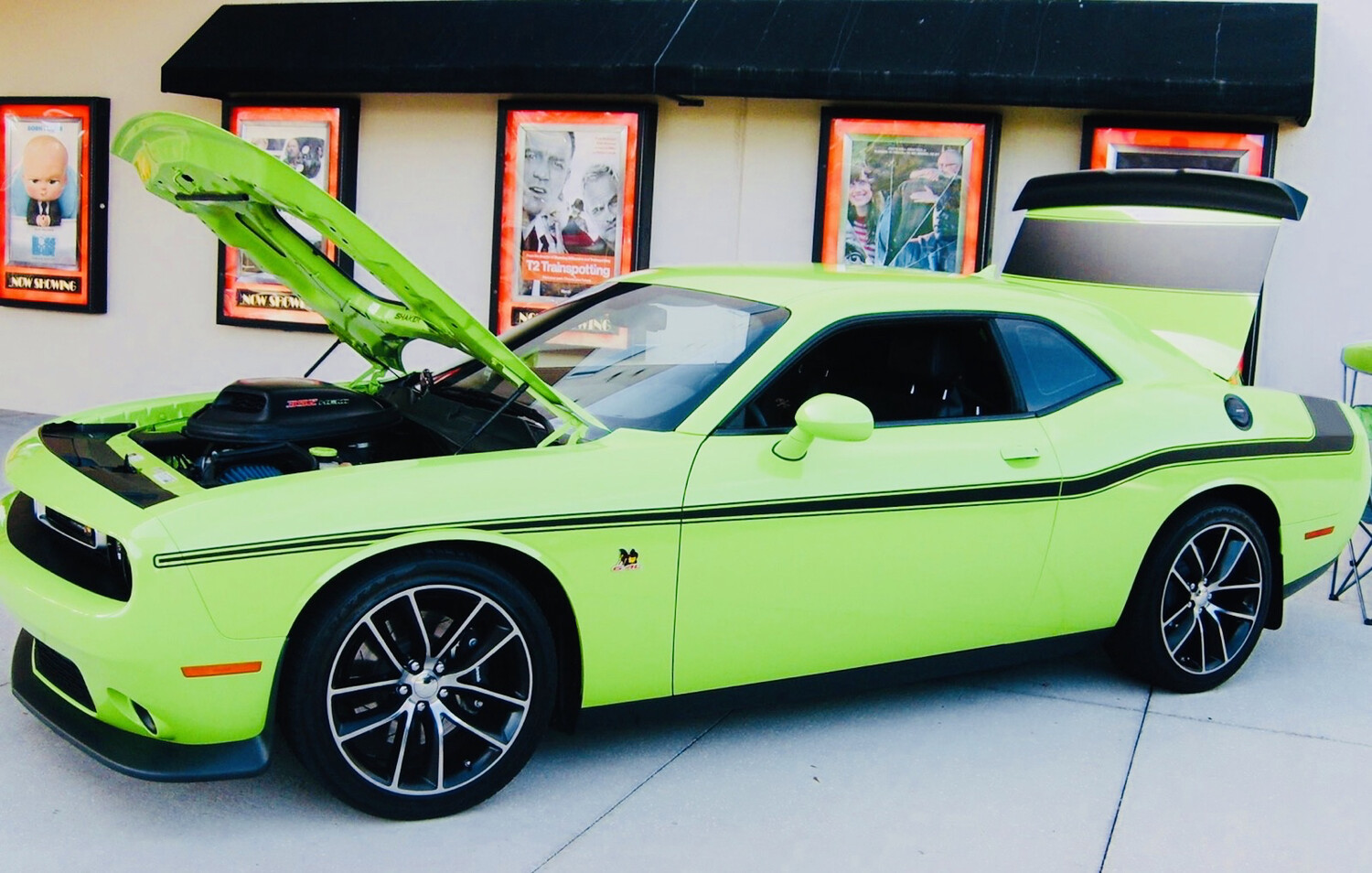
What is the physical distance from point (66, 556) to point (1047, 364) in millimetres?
3128

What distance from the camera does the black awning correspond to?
7.83 metres

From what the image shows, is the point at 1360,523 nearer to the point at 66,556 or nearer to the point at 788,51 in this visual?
the point at 788,51

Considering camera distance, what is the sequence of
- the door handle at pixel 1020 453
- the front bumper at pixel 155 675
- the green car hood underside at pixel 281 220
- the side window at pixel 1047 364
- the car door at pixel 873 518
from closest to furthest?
the front bumper at pixel 155 675
the green car hood underside at pixel 281 220
the car door at pixel 873 518
the door handle at pixel 1020 453
the side window at pixel 1047 364

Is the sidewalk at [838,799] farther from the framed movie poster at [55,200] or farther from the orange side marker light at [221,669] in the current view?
the framed movie poster at [55,200]

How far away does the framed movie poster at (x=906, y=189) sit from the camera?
859cm

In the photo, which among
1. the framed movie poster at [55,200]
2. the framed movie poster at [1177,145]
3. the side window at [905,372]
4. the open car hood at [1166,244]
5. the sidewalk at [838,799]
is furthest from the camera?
the framed movie poster at [55,200]

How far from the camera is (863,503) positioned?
421 cm

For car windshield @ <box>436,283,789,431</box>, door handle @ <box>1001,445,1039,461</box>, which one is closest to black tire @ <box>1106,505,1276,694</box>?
door handle @ <box>1001,445,1039,461</box>

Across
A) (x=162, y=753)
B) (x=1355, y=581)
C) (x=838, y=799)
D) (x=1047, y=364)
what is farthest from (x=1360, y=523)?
(x=162, y=753)

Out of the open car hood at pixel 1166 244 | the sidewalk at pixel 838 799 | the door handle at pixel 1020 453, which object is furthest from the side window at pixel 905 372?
the open car hood at pixel 1166 244

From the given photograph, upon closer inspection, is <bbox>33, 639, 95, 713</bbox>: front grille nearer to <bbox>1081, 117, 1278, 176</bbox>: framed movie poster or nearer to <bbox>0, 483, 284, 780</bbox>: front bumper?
<bbox>0, 483, 284, 780</bbox>: front bumper

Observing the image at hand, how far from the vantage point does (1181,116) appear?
820 centimetres

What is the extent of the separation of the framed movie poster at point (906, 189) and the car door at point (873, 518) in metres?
4.08

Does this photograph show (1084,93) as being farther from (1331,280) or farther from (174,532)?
(174,532)
